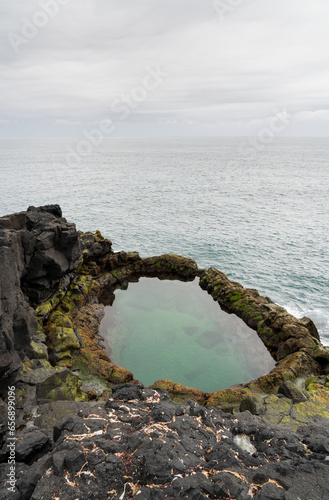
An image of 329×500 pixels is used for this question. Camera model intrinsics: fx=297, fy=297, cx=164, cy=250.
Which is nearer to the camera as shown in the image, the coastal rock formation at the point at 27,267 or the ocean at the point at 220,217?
the coastal rock formation at the point at 27,267

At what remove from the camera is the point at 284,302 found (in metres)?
47.1

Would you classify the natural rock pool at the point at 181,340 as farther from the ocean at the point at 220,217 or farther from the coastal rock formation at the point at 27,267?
the ocean at the point at 220,217

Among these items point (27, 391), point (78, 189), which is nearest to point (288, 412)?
point (27, 391)

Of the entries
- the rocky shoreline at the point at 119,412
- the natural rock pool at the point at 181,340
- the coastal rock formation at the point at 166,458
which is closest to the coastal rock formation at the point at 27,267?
the rocky shoreline at the point at 119,412

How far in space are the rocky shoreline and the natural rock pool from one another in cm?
207

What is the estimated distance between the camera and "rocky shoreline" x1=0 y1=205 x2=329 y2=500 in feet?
38.5

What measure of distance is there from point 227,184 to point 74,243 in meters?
117

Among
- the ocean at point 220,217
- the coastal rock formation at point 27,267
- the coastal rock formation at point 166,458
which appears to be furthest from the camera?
the ocean at point 220,217

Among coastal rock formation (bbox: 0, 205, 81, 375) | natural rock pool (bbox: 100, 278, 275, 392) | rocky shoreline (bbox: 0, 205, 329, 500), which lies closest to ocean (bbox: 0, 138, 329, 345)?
natural rock pool (bbox: 100, 278, 275, 392)

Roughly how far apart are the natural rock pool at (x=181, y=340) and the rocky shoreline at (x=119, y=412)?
207 centimetres

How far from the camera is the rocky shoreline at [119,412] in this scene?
38.5 feet

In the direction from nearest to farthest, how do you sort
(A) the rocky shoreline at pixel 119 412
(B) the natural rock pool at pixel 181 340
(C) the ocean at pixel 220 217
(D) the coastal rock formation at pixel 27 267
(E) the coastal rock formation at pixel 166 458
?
(E) the coastal rock formation at pixel 166 458
(A) the rocky shoreline at pixel 119 412
(D) the coastal rock formation at pixel 27 267
(B) the natural rock pool at pixel 181 340
(C) the ocean at pixel 220 217

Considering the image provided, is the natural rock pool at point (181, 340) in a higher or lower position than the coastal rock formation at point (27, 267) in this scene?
lower

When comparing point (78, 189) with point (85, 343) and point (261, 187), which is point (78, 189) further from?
point (85, 343)
